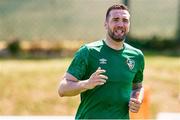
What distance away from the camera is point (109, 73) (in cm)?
563

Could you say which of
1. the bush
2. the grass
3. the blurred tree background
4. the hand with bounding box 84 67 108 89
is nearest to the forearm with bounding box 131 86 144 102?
the hand with bounding box 84 67 108 89

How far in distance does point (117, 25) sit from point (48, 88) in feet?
21.1

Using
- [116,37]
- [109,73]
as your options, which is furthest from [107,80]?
[116,37]

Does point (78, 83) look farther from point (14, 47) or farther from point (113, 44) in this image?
point (14, 47)

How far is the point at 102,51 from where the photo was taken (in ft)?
18.7

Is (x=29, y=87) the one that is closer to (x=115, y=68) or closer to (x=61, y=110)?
(x=61, y=110)

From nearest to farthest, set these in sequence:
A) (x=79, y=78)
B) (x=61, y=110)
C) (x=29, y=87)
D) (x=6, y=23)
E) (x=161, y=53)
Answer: (x=79, y=78)
(x=61, y=110)
(x=29, y=87)
(x=161, y=53)
(x=6, y=23)

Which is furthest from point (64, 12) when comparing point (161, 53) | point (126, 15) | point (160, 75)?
point (126, 15)

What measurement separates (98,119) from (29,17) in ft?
37.3

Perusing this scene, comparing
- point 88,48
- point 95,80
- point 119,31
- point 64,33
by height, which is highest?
point 119,31

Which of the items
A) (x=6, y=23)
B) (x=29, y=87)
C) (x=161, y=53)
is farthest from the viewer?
(x=6, y=23)

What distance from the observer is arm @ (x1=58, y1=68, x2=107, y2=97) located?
5320mm

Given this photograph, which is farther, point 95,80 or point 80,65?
point 80,65

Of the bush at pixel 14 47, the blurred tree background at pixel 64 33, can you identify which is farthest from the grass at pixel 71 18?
the bush at pixel 14 47
